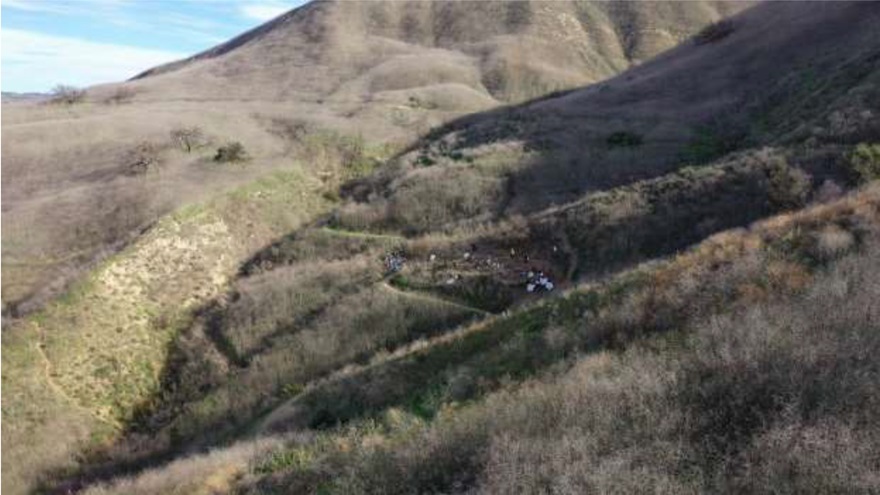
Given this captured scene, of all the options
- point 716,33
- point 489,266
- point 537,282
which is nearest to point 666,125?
point 489,266

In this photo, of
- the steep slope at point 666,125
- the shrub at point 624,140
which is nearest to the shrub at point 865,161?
the steep slope at point 666,125

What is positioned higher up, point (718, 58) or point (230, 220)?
point (718, 58)

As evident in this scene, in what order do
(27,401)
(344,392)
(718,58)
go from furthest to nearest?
1. (718,58)
2. (27,401)
3. (344,392)

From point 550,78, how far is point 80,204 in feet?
196

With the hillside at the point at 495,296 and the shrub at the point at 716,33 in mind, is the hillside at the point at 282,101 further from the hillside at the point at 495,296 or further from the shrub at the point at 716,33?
the shrub at the point at 716,33

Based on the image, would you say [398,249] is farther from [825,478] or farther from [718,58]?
[718,58]

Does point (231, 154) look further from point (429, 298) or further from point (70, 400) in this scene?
point (429, 298)

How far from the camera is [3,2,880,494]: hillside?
10.2 metres

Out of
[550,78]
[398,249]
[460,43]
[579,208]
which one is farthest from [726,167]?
[460,43]

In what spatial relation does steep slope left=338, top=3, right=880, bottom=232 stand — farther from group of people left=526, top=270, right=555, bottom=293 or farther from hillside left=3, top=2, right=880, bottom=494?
group of people left=526, top=270, right=555, bottom=293

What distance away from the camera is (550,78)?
3605 inches

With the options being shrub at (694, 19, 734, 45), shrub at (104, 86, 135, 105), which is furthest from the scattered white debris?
shrub at (104, 86, 135, 105)

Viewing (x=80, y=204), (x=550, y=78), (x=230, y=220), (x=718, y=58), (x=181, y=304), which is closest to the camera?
(x=181, y=304)

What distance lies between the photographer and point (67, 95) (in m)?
88.6
